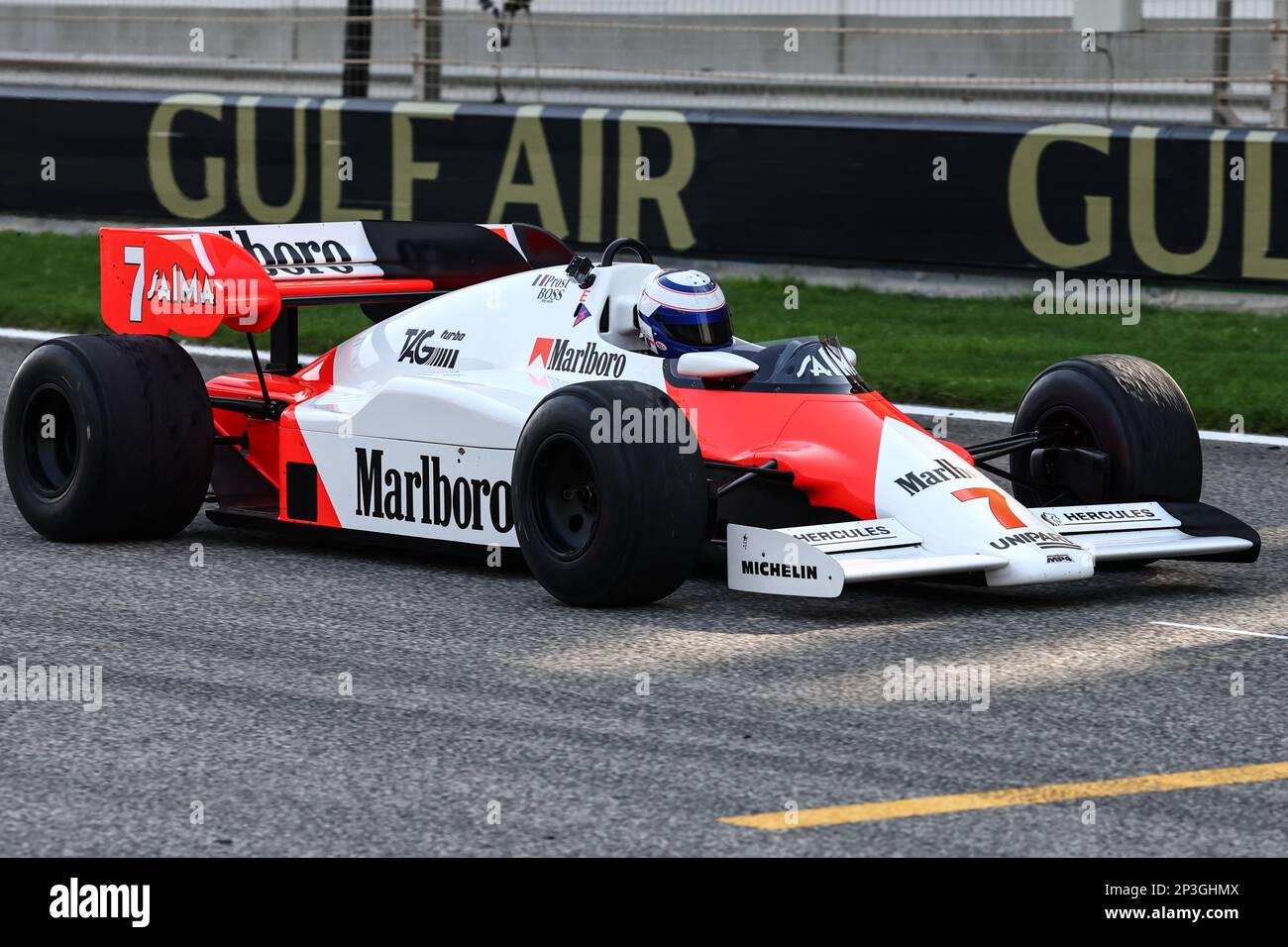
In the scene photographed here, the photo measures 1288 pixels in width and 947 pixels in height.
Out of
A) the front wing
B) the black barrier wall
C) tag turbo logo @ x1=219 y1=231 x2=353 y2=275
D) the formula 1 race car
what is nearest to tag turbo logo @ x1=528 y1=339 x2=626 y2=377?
the formula 1 race car

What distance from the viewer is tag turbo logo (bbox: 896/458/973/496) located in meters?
7.58

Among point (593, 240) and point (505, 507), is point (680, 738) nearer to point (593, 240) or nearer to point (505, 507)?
point (505, 507)

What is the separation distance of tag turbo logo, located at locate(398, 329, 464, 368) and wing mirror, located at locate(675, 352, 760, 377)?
3.74 feet

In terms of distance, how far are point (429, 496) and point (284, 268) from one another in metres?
1.68

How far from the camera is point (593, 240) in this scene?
16.2 m

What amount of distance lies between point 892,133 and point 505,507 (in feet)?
24.9

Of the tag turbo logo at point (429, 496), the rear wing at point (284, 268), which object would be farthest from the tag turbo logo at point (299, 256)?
the tag turbo logo at point (429, 496)

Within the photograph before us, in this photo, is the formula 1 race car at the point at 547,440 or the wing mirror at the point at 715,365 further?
the wing mirror at the point at 715,365

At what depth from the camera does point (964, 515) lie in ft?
24.6

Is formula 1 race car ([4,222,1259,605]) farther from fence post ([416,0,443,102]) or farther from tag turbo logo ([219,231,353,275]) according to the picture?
fence post ([416,0,443,102])

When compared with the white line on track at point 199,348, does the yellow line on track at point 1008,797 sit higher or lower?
lower

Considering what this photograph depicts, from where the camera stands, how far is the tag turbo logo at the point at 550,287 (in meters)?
8.69

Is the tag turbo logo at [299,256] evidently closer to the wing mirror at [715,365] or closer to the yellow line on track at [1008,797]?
the wing mirror at [715,365]
